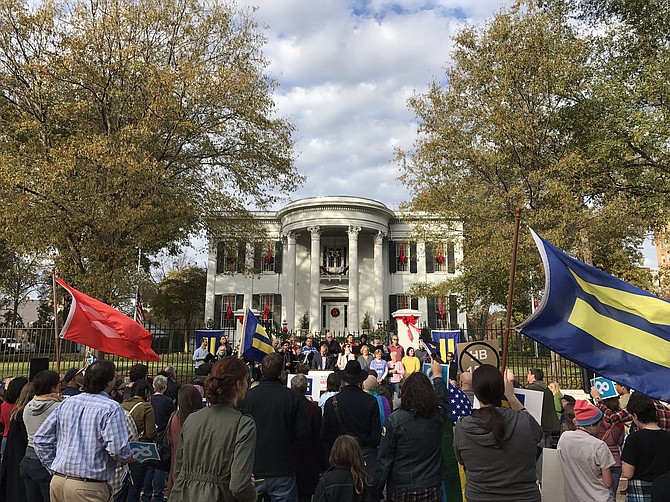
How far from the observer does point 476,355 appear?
725 cm

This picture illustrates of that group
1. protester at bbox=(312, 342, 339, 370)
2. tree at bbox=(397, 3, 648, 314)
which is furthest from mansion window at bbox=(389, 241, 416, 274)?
protester at bbox=(312, 342, 339, 370)

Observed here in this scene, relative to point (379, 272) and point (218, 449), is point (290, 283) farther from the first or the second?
point (218, 449)

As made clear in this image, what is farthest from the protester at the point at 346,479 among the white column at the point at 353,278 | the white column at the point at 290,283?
the white column at the point at 290,283

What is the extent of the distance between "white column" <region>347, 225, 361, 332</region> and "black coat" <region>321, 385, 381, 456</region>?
1202 inches

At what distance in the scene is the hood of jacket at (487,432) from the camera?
361 cm

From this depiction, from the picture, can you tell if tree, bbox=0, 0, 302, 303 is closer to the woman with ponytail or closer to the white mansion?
the woman with ponytail

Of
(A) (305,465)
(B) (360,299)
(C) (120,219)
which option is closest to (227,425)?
(A) (305,465)

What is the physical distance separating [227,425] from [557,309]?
9.46 ft

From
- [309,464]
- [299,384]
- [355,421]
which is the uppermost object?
[299,384]

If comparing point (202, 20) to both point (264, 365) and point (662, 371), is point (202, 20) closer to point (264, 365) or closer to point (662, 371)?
point (264, 365)

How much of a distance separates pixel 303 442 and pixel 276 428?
1.48 ft

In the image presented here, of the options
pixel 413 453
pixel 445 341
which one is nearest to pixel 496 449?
pixel 413 453

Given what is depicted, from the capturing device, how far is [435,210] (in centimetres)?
2116

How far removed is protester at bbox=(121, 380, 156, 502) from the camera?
588cm
